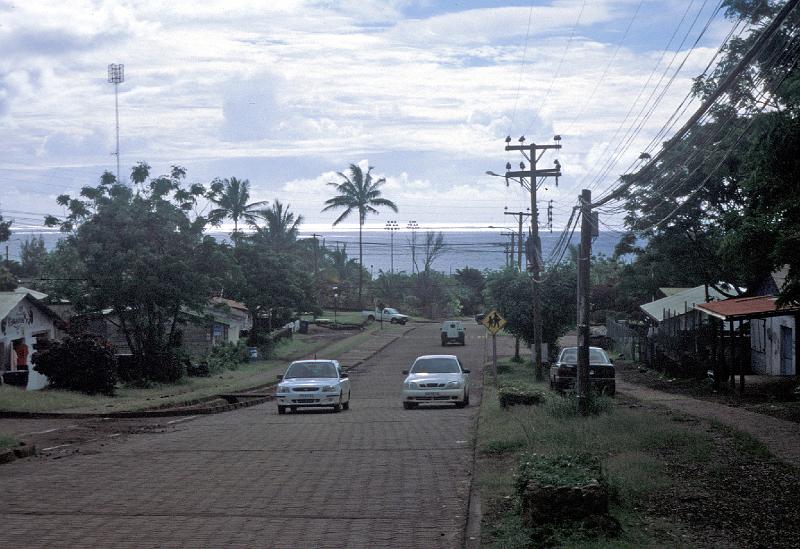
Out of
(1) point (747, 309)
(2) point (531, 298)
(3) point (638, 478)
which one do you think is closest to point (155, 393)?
(2) point (531, 298)

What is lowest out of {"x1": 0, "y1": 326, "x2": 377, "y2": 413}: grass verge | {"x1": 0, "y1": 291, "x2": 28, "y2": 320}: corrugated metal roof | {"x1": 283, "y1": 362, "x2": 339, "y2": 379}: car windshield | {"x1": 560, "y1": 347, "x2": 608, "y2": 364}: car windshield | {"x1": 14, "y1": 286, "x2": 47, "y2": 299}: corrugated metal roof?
{"x1": 0, "y1": 326, "x2": 377, "y2": 413}: grass verge

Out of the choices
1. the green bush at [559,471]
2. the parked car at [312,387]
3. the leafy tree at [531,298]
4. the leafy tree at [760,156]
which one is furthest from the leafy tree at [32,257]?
the green bush at [559,471]

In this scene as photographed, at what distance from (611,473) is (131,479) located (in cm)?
600

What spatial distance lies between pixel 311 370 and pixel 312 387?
4.25 ft

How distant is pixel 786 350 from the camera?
107 feet

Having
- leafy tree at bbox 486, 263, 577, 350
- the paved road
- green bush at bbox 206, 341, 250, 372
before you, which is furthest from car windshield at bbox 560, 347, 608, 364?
green bush at bbox 206, 341, 250, 372

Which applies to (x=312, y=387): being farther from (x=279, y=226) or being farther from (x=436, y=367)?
(x=279, y=226)

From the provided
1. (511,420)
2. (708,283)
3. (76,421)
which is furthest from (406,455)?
(708,283)

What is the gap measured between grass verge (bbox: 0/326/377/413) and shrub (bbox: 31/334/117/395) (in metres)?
0.84

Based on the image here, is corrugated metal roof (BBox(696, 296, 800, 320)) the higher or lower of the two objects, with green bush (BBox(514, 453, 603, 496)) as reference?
higher

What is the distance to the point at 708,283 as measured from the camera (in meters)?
35.8

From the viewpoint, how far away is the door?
32.0m

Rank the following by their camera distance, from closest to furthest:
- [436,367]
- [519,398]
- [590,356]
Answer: [519,398], [436,367], [590,356]

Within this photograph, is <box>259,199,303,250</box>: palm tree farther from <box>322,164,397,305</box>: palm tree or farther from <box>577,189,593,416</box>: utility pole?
<box>577,189,593,416</box>: utility pole
